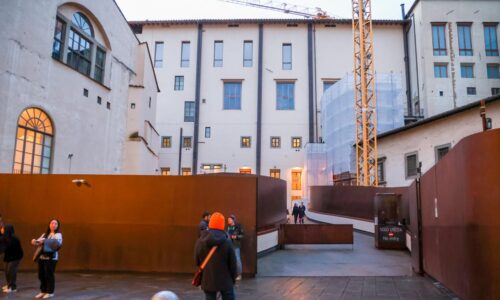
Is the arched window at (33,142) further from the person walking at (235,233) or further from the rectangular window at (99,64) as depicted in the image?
the person walking at (235,233)

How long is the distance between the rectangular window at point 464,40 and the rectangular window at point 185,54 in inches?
1105

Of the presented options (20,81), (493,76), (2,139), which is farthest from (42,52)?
(493,76)

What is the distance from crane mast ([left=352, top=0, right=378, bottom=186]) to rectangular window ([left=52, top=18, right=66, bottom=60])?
76.8ft

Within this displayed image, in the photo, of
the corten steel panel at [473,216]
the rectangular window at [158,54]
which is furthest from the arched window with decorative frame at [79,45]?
the rectangular window at [158,54]

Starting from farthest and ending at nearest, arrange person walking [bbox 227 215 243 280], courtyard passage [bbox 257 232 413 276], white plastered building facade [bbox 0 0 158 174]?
white plastered building facade [bbox 0 0 158 174] → courtyard passage [bbox 257 232 413 276] → person walking [bbox 227 215 243 280]

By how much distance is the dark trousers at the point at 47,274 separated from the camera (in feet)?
26.1

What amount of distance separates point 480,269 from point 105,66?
22.9m

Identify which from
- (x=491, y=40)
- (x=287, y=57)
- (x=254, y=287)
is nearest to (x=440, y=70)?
(x=491, y=40)

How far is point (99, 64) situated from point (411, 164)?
70.9 ft

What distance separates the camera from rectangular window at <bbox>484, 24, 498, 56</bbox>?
132 ft

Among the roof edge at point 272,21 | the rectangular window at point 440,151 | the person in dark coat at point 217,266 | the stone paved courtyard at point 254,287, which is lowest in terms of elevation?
the stone paved courtyard at point 254,287

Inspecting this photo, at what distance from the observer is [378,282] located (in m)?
9.83

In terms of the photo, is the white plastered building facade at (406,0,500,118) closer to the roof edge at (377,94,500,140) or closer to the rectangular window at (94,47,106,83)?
the roof edge at (377,94,500,140)

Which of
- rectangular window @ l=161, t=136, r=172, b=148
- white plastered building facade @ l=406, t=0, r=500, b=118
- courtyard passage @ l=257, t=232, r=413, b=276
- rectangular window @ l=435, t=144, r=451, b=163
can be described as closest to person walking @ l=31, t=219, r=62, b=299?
courtyard passage @ l=257, t=232, r=413, b=276
